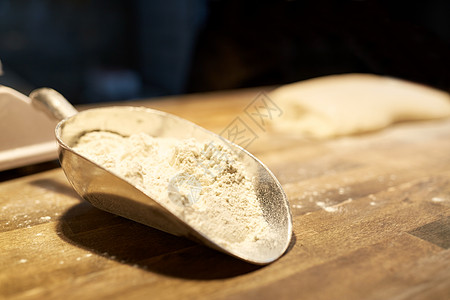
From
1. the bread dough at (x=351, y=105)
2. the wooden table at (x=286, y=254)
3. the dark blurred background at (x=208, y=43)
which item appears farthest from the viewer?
the dark blurred background at (x=208, y=43)

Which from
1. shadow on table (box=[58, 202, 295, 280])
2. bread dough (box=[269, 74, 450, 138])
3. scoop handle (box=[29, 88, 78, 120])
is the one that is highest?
bread dough (box=[269, 74, 450, 138])

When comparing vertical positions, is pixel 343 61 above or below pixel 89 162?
above

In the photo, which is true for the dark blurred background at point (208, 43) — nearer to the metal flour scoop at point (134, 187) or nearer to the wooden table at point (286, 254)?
the wooden table at point (286, 254)

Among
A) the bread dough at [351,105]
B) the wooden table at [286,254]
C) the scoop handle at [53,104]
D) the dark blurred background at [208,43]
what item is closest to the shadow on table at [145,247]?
the wooden table at [286,254]

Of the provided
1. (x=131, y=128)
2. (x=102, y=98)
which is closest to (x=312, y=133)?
(x=131, y=128)

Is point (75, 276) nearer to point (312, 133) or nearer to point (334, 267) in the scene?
point (334, 267)

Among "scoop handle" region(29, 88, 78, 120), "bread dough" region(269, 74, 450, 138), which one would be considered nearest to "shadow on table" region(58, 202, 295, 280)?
"scoop handle" region(29, 88, 78, 120)

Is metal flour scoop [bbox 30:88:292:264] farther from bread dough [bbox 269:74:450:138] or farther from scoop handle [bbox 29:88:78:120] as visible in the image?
bread dough [bbox 269:74:450:138]
